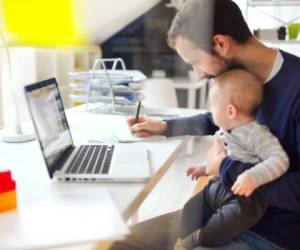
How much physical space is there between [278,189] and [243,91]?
8.1 inches

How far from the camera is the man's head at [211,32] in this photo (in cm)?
81

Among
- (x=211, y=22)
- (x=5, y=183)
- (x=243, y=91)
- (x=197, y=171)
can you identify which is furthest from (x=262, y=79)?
(x=5, y=183)

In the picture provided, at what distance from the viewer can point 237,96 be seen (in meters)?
0.81

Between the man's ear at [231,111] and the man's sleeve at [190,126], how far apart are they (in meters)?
0.28

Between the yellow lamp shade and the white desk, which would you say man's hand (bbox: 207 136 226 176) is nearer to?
the white desk

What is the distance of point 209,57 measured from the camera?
0.85 m

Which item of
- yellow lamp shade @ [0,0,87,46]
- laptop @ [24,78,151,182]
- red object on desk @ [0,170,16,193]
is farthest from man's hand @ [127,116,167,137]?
yellow lamp shade @ [0,0,87,46]

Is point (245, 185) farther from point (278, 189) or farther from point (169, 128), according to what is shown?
point (169, 128)

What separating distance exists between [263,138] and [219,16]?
0.87ft

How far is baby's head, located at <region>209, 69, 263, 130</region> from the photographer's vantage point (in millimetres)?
802

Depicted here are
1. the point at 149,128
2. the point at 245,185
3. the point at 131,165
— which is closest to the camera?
the point at 245,185

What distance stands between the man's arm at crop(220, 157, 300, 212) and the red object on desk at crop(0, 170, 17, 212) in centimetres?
40

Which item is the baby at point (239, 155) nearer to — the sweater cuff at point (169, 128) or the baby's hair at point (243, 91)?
the baby's hair at point (243, 91)

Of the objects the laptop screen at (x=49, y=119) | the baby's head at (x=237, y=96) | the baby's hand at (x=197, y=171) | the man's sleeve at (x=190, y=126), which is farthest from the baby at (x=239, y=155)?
the laptop screen at (x=49, y=119)
